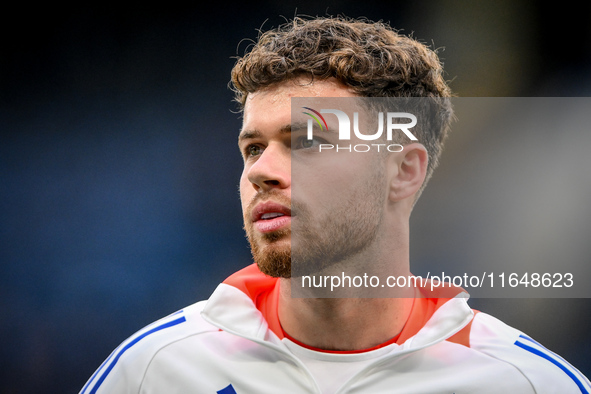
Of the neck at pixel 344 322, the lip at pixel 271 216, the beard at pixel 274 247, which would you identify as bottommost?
the neck at pixel 344 322

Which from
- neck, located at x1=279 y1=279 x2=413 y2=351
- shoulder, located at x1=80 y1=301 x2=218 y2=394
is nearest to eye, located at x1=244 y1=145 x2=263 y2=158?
neck, located at x1=279 y1=279 x2=413 y2=351

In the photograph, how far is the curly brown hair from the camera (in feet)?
3.22

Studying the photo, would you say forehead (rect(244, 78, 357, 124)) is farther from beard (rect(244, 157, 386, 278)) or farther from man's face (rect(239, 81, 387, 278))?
beard (rect(244, 157, 386, 278))

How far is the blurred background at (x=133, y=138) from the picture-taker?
1449mm

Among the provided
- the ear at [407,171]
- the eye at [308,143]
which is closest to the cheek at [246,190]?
the eye at [308,143]

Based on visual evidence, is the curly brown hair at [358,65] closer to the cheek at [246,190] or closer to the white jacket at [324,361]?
the cheek at [246,190]

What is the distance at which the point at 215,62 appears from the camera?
1.64 meters

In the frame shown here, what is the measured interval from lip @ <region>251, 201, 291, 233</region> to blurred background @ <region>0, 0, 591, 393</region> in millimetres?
734

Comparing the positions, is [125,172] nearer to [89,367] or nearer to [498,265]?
[89,367]

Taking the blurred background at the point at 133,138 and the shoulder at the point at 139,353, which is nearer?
the shoulder at the point at 139,353

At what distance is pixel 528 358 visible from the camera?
969 millimetres

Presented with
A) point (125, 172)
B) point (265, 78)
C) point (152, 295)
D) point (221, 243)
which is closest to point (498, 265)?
point (265, 78)

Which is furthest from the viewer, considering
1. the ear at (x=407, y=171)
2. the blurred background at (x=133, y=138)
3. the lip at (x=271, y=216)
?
the blurred background at (x=133, y=138)

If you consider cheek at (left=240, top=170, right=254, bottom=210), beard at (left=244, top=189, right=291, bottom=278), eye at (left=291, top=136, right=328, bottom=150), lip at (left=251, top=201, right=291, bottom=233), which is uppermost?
eye at (left=291, top=136, right=328, bottom=150)
